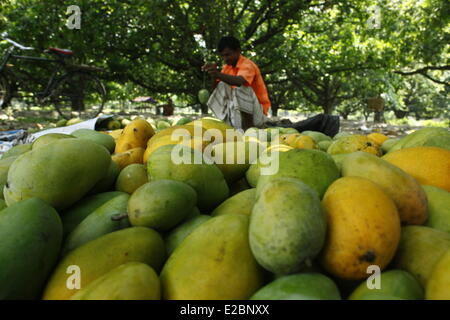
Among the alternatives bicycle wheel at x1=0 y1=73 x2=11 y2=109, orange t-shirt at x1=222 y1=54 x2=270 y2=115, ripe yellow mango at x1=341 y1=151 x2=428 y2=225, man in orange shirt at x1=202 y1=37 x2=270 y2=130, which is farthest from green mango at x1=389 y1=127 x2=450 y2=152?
bicycle wheel at x1=0 y1=73 x2=11 y2=109

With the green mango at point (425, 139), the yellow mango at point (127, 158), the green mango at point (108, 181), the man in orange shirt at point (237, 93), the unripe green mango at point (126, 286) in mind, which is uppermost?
the man in orange shirt at point (237, 93)

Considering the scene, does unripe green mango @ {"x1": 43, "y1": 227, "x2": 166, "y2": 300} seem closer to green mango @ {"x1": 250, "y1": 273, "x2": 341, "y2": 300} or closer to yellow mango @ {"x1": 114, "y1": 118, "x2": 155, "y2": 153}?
green mango @ {"x1": 250, "y1": 273, "x2": 341, "y2": 300}


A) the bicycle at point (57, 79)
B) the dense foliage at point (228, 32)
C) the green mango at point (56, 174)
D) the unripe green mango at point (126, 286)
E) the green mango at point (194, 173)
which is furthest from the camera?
the dense foliage at point (228, 32)

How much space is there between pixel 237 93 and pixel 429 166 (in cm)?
394

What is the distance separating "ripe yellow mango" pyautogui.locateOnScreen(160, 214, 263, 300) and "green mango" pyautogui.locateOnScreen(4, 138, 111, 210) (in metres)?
0.56

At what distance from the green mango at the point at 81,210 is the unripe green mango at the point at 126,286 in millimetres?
485

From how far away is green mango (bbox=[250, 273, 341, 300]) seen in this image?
2.33 ft

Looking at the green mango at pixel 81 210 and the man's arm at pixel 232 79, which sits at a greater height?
the man's arm at pixel 232 79

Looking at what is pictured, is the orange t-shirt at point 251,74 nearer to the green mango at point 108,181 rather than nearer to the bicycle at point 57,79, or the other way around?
the green mango at point 108,181

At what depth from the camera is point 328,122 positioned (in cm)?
492

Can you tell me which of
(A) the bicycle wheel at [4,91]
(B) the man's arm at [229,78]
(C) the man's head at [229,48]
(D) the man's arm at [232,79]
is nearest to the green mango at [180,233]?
(B) the man's arm at [229,78]

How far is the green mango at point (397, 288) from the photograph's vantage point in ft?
2.37

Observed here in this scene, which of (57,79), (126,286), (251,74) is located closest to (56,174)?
(126,286)
